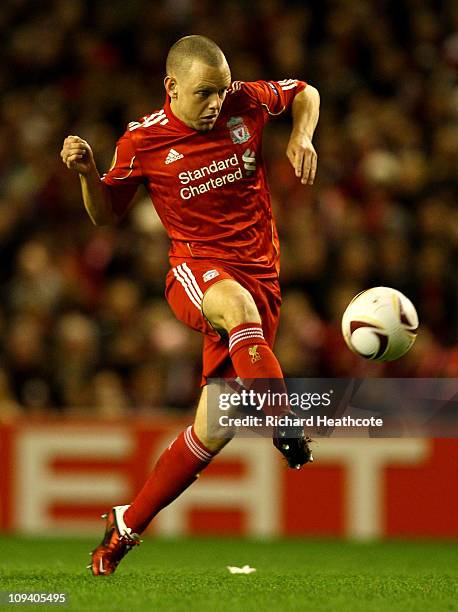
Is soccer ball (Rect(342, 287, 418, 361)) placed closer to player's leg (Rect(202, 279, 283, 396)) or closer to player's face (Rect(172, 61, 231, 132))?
player's leg (Rect(202, 279, 283, 396))

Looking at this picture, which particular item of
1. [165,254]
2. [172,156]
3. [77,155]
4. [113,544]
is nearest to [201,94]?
[172,156]

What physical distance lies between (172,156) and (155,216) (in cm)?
474

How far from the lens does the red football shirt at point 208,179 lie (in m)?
5.63

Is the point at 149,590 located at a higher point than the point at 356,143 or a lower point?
lower

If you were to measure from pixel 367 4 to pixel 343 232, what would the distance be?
316 cm

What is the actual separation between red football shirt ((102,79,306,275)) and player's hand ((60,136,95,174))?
22 cm

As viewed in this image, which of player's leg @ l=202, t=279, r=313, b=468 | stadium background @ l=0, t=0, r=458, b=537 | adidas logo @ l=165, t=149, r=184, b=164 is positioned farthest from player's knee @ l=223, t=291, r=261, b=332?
stadium background @ l=0, t=0, r=458, b=537

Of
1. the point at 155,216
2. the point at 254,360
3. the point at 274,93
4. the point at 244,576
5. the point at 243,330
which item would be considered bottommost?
the point at 244,576

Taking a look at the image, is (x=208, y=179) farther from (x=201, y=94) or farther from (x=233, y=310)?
(x=233, y=310)

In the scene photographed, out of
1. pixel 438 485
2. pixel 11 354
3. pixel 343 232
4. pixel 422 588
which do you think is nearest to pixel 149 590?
pixel 422 588

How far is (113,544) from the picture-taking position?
5.62 metres

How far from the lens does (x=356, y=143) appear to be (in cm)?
1095

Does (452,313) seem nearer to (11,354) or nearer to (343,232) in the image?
(343,232)

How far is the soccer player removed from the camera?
546 cm
